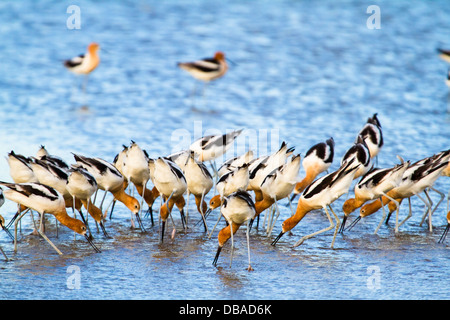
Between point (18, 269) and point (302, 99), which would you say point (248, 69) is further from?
point (18, 269)

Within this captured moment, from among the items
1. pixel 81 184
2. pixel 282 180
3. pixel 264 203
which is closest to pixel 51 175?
pixel 81 184

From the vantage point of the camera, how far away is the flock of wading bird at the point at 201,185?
24.2 ft

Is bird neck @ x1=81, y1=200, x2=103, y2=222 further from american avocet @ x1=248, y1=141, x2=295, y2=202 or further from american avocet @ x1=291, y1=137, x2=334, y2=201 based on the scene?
american avocet @ x1=291, y1=137, x2=334, y2=201

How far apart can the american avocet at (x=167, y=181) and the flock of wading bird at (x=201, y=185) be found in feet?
0.04

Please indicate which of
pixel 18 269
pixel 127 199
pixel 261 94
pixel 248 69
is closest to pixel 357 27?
pixel 248 69

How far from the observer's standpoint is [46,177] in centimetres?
782

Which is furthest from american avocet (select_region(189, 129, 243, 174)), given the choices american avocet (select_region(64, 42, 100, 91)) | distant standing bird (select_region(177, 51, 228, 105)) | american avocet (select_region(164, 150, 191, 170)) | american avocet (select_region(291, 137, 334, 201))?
american avocet (select_region(64, 42, 100, 91))

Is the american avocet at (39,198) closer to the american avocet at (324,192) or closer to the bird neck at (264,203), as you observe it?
the bird neck at (264,203)

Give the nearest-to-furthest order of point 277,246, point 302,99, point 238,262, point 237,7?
1. point 238,262
2. point 277,246
3. point 302,99
4. point 237,7

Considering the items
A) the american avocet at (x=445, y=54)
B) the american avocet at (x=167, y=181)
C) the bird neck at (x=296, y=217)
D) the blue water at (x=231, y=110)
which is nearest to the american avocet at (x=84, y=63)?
the blue water at (x=231, y=110)

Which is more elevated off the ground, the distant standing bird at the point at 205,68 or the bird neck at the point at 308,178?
the distant standing bird at the point at 205,68

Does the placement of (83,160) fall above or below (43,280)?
above

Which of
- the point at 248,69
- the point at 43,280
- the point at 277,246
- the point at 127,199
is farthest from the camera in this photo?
the point at 248,69

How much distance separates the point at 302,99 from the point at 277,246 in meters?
6.88
